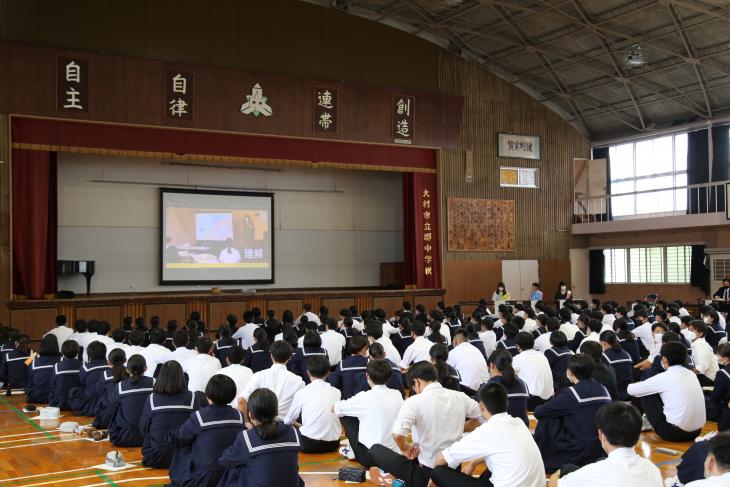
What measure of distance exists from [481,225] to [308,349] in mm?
11446

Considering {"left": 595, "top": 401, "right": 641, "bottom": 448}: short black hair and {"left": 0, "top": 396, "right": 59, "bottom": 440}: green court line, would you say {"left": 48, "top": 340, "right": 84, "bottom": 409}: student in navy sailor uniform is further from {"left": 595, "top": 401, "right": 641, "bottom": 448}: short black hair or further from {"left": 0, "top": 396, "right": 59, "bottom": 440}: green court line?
{"left": 595, "top": 401, "right": 641, "bottom": 448}: short black hair

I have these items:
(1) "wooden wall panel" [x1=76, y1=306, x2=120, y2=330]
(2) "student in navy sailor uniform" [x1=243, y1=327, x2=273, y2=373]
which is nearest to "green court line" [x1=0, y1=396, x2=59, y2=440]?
(2) "student in navy sailor uniform" [x1=243, y1=327, x2=273, y2=373]

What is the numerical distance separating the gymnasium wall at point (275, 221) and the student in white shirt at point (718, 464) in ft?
46.7

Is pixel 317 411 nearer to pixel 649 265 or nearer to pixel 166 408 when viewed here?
pixel 166 408

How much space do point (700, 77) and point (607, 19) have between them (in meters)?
3.22

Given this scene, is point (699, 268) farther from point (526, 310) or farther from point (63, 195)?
point (63, 195)

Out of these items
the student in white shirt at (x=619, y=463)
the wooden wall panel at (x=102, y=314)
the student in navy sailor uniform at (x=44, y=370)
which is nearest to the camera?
the student in white shirt at (x=619, y=463)

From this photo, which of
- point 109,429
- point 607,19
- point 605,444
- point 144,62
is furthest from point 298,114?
point 605,444

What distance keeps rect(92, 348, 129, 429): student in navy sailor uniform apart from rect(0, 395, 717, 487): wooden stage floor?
0.69 ft

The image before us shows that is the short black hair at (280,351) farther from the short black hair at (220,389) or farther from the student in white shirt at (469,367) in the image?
the student in white shirt at (469,367)

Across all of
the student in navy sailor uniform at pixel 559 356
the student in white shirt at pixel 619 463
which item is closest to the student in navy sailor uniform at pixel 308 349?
the student in navy sailor uniform at pixel 559 356

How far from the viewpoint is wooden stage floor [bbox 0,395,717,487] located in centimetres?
513

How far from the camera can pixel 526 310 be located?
10.6 m

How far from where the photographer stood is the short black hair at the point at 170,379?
5105mm
